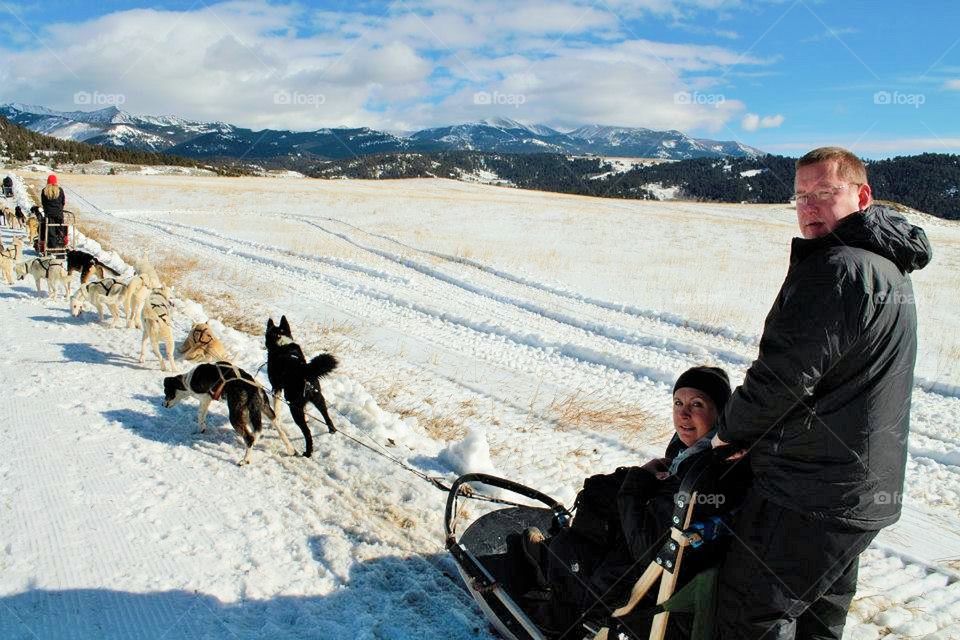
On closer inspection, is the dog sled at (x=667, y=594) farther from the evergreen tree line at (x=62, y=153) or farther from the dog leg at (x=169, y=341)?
the evergreen tree line at (x=62, y=153)

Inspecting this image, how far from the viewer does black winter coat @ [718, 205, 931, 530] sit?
2.05 m

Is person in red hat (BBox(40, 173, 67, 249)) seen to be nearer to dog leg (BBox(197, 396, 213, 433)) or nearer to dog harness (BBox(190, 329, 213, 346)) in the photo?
dog harness (BBox(190, 329, 213, 346))

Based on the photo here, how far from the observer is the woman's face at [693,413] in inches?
124

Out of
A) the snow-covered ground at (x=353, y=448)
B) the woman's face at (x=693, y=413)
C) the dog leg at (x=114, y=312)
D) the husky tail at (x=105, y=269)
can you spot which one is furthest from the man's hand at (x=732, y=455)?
the husky tail at (x=105, y=269)

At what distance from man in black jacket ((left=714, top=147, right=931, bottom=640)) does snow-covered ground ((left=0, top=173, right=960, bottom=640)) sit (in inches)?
78.2

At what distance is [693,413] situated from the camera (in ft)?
10.5

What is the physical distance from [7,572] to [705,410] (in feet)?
14.0

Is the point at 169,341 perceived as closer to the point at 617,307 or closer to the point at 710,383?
the point at 710,383

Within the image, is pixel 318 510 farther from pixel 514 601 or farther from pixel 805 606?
pixel 805 606

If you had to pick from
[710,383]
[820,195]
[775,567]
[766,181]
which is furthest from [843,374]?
[766,181]

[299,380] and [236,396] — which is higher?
[299,380]

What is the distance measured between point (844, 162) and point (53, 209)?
56.0ft

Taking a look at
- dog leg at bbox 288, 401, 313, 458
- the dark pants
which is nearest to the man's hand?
the dark pants

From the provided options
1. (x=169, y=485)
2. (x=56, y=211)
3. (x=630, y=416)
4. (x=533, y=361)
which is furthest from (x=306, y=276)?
(x=169, y=485)
